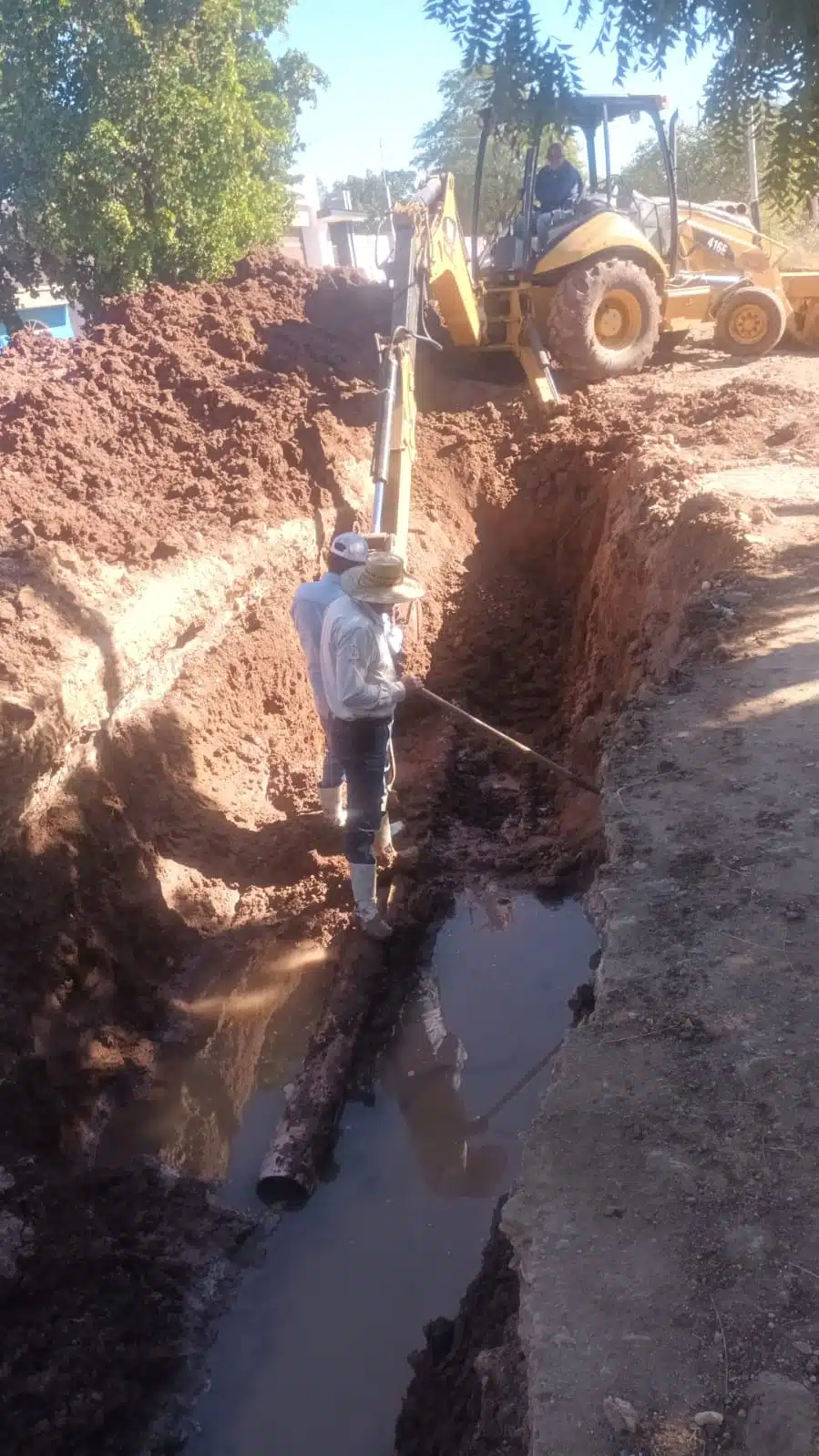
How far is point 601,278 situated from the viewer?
1113 centimetres

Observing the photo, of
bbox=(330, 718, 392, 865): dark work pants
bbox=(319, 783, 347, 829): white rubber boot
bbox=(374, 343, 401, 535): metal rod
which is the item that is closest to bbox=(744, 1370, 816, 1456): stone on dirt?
bbox=(330, 718, 392, 865): dark work pants

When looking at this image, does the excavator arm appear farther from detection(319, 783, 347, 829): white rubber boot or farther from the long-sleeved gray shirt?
detection(319, 783, 347, 829): white rubber boot

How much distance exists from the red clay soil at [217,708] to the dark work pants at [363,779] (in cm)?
61

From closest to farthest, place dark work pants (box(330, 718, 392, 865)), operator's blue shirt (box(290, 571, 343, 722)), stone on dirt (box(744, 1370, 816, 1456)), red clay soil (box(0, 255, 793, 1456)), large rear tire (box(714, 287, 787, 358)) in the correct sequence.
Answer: stone on dirt (box(744, 1370, 816, 1456)) < red clay soil (box(0, 255, 793, 1456)) < dark work pants (box(330, 718, 392, 865)) < operator's blue shirt (box(290, 571, 343, 722)) < large rear tire (box(714, 287, 787, 358))

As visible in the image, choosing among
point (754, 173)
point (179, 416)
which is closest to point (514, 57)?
point (179, 416)

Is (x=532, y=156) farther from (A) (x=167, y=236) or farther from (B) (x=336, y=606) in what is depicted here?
(B) (x=336, y=606)

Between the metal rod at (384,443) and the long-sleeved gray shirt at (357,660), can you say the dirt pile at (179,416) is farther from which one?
the long-sleeved gray shirt at (357,660)

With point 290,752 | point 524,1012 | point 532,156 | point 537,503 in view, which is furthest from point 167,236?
point 524,1012

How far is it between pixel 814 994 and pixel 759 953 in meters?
0.28

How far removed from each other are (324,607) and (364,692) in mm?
966

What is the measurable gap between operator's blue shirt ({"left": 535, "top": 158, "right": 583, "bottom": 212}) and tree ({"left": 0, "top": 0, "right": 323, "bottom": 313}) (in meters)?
5.71

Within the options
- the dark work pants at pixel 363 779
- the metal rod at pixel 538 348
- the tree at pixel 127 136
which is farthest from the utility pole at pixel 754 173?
the tree at pixel 127 136

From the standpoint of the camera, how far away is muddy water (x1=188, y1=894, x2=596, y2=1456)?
4066 mm

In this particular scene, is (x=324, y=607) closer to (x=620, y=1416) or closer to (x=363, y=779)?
(x=363, y=779)
